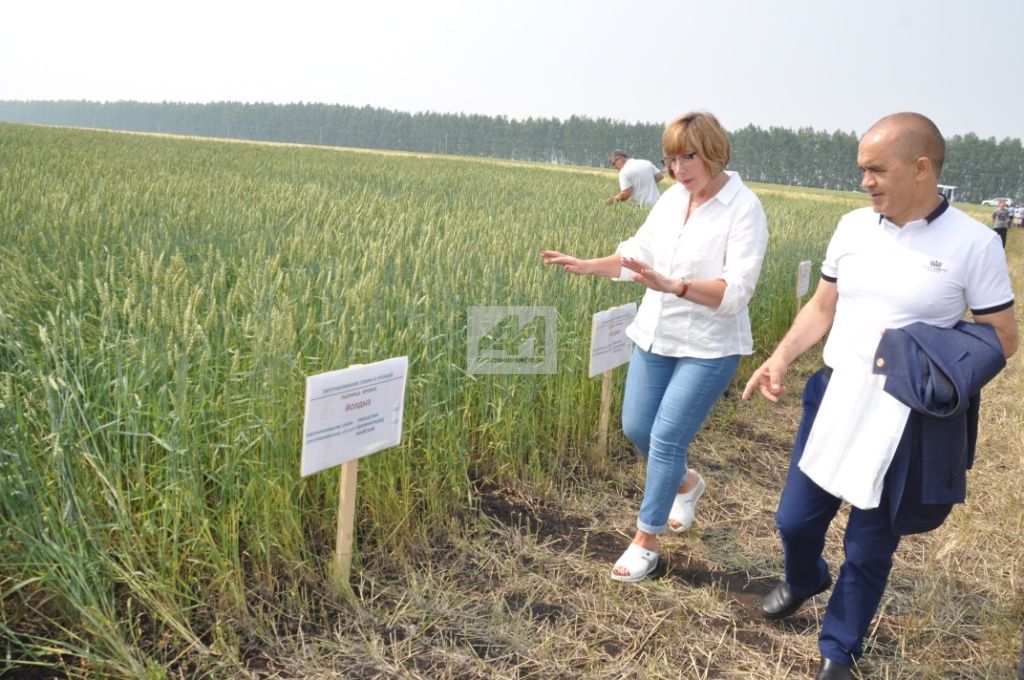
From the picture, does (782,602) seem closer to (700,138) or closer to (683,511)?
(683,511)

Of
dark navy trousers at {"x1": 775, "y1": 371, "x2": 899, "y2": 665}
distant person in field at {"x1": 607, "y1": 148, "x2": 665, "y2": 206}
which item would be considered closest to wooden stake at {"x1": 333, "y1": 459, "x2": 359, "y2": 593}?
dark navy trousers at {"x1": 775, "y1": 371, "x2": 899, "y2": 665}

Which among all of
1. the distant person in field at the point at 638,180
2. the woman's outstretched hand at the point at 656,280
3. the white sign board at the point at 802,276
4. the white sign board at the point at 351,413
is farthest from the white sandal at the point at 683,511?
the distant person in field at the point at 638,180

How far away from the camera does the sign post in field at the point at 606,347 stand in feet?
10.4

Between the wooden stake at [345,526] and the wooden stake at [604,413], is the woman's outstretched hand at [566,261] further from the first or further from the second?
the wooden stake at [345,526]

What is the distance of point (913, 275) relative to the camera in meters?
1.79

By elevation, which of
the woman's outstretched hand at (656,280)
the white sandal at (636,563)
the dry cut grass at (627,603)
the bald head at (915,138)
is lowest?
the dry cut grass at (627,603)

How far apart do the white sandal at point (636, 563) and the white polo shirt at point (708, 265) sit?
0.68 metres

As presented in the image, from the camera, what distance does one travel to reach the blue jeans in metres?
2.38

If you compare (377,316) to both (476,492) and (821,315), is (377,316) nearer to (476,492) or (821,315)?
(476,492)

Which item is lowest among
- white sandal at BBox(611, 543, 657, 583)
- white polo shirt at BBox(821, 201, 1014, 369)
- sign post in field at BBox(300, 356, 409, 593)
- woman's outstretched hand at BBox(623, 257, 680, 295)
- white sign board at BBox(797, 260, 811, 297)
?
white sandal at BBox(611, 543, 657, 583)

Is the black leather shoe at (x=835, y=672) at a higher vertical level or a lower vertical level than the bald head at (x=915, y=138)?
lower

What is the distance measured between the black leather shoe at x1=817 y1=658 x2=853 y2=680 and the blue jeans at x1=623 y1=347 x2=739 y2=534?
65 centimetres

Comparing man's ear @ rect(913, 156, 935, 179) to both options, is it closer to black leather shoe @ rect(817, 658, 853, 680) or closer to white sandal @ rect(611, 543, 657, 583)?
black leather shoe @ rect(817, 658, 853, 680)

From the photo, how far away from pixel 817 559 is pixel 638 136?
10331 centimetres
